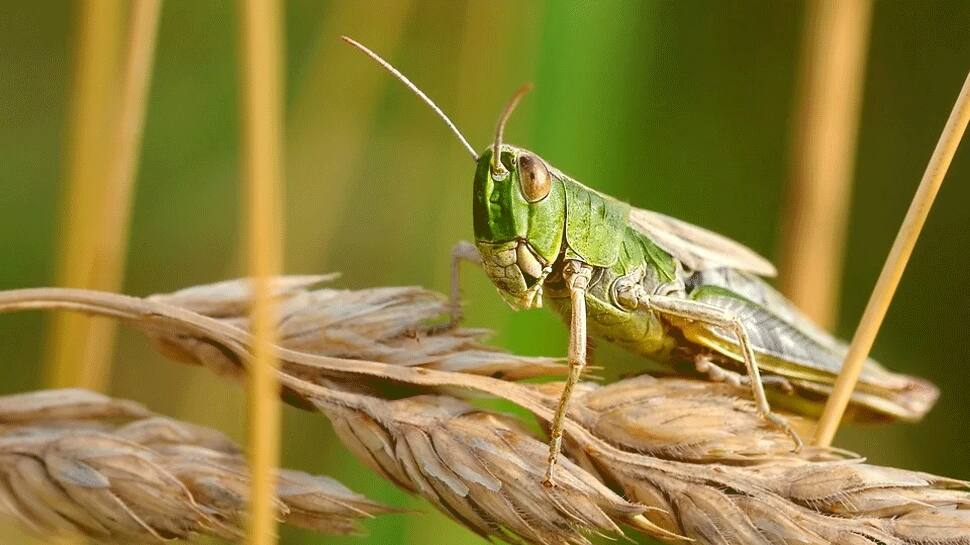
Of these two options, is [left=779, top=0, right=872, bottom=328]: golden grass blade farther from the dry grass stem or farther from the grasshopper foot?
the dry grass stem

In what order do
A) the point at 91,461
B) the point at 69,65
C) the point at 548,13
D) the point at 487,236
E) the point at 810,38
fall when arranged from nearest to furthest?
the point at 91,461
the point at 487,236
the point at 548,13
the point at 810,38
the point at 69,65

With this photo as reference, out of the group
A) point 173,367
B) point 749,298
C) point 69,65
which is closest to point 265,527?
point 749,298

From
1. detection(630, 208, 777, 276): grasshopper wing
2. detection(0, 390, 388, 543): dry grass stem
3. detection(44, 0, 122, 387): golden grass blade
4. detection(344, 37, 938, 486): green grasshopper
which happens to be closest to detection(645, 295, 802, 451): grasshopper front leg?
detection(344, 37, 938, 486): green grasshopper

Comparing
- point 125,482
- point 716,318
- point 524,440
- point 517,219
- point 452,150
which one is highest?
point 452,150

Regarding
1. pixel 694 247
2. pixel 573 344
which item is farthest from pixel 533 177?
pixel 694 247

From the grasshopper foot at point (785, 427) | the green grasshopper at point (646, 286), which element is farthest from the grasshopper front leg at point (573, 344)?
the grasshopper foot at point (785, 427)

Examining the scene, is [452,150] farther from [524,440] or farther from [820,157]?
[524,440]

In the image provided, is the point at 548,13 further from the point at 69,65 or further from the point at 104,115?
the point at 69,65
